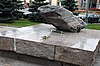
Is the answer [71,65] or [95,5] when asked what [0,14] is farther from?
[95,5]

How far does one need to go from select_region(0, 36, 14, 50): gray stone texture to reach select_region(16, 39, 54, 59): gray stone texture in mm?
217

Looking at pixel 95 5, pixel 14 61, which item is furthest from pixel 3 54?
pixel 95 5

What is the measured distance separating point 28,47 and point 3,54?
106cm

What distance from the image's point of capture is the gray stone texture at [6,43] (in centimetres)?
539

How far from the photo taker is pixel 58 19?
6.50 m

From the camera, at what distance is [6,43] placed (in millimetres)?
5465

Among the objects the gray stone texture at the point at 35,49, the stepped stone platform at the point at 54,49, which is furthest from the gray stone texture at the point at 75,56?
the gray stone texture at the point at 35,49

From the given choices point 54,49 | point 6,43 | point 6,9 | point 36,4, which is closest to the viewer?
point 54,49

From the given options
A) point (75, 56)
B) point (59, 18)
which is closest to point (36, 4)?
point (59, 18)

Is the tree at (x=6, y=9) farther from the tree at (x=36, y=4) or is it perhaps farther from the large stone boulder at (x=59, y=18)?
the large stone boulder at (x=59, y=18)

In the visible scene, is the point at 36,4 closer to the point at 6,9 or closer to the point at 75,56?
the point at 6,9

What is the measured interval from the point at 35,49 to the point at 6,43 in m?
0.98

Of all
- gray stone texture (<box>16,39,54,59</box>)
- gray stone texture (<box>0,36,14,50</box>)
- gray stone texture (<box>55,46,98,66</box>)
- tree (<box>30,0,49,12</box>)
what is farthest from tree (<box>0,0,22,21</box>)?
gray stone texture (<box>55,46,98,66</box>)

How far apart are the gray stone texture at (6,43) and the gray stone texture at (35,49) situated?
0.71 ft
